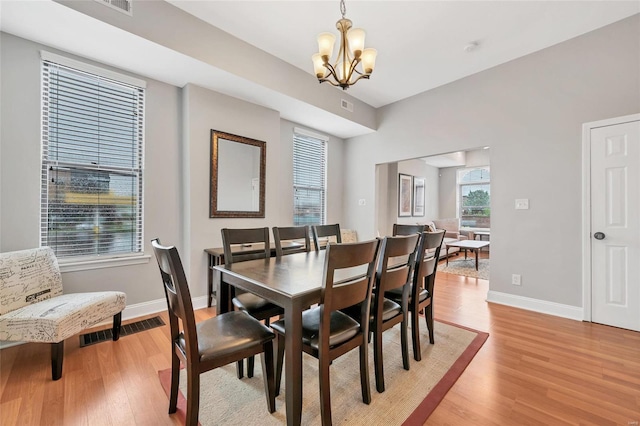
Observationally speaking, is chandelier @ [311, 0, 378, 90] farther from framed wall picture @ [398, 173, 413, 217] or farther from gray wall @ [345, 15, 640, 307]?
framed wall picture @ [398, 173, 413, 217]

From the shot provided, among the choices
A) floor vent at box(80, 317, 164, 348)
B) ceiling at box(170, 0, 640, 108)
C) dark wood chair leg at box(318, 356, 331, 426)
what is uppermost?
ceiling at box(170, 0, 640, 108)

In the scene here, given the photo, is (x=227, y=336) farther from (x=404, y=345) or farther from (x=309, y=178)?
(x=309, y=178)

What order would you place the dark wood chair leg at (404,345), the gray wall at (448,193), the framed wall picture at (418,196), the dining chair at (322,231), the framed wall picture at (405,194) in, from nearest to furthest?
the dark wood chair leg at (404,345)
the dining chair at (322,231)
the framed wall picture at (405,194)
the framed wall picture at (418,196)
the gray wall at (448,193)

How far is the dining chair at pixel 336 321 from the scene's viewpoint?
1359 mm

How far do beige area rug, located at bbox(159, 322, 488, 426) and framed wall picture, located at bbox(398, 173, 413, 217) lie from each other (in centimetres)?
428

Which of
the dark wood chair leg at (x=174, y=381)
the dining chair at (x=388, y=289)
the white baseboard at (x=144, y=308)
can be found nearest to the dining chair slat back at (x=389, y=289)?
the dining chair at (x=388, y=289)

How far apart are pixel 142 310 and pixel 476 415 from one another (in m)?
3.19

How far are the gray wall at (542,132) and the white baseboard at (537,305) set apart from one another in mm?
52

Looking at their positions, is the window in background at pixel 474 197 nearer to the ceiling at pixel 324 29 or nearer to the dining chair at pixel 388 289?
the ceiling at pixel 324 29

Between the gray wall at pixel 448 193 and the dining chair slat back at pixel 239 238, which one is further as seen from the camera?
the gray wall at pixel 448 193

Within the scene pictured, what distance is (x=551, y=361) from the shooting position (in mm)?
2080

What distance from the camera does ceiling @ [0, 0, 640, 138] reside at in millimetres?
2262

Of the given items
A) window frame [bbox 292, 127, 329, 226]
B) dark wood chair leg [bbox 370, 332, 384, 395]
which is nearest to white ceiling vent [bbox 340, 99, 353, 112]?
window frame [bbox 292, 127, 329, 226]

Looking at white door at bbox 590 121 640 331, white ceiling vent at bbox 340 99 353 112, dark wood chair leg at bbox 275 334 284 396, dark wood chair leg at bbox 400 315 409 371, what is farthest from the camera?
white ceiling vent at bbox 340 99 353 112
